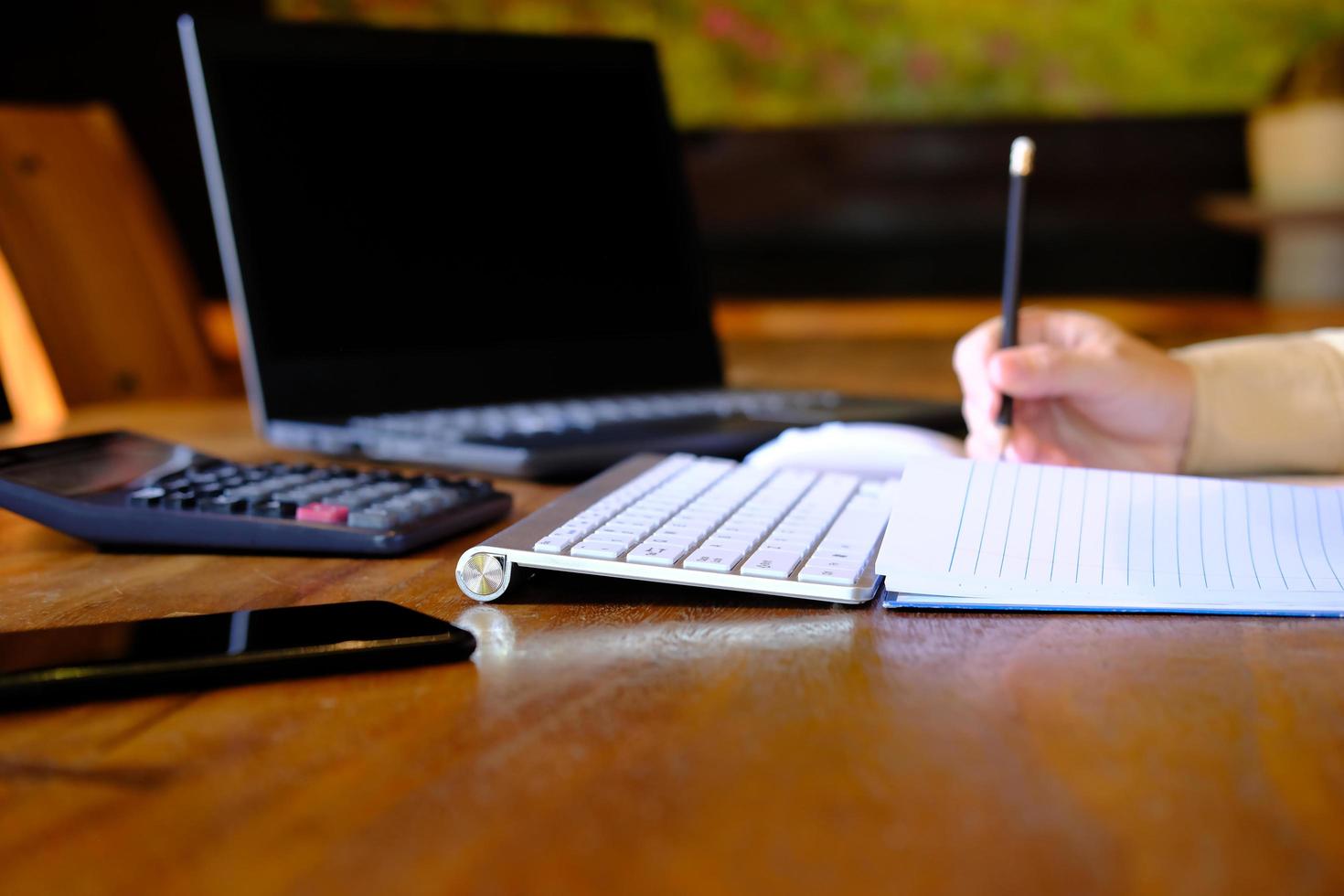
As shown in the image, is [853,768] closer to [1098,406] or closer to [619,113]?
[1098,406]

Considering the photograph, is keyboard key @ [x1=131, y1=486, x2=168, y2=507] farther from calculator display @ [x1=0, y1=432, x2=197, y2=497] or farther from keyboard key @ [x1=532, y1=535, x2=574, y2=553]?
keyboard key @ [x1=532, y1=535, x2=574, y2=553]

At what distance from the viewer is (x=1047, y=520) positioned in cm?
49

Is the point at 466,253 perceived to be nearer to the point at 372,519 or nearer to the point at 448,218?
the point at 448,218

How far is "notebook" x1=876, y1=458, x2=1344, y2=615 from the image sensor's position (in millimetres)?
435

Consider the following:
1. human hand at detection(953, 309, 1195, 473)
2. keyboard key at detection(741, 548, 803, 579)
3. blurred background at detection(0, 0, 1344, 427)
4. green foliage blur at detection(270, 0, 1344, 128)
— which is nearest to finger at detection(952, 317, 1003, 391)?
human hand at detection(953, 309, 1195, 473)

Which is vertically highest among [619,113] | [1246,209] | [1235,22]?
[1235,22]

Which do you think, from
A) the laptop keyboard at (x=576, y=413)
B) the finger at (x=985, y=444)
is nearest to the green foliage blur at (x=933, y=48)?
the laptop keyboard at (x=576, y=413)

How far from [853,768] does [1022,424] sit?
443 mm

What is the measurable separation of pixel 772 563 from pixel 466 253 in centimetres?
54

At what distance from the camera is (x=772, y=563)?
44cm

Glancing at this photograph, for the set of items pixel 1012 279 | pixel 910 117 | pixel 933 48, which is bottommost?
pixel 1012 279

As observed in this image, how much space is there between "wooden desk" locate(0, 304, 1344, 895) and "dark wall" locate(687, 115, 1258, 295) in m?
2.92

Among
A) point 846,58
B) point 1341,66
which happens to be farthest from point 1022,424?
point 846,58

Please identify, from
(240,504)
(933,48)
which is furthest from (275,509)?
(933,48)
